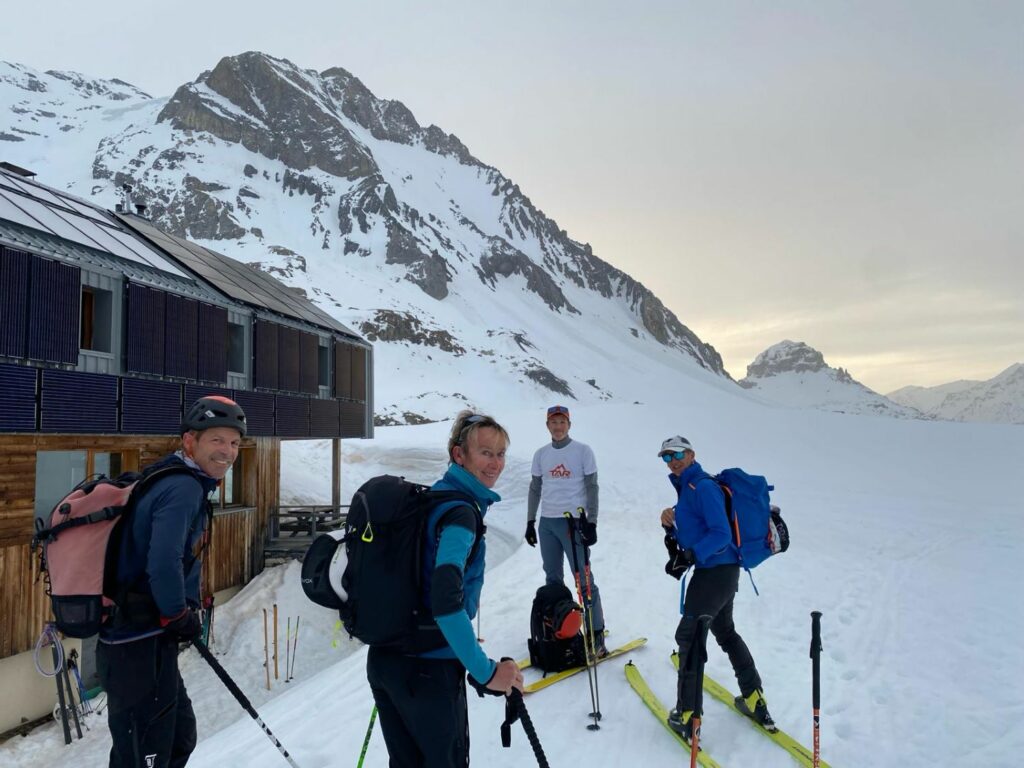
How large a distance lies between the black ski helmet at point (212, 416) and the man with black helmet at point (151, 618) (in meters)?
0.02

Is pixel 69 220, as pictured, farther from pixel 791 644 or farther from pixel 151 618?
pixel 791 644

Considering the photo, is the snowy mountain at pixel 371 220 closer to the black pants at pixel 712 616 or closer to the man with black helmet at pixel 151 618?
the black pants at pixel 712 616

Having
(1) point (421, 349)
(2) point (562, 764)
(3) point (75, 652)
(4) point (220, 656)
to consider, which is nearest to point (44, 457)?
(3) point (75, 652)

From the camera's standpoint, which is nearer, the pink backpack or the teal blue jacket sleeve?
the teal blue jacket sleeve

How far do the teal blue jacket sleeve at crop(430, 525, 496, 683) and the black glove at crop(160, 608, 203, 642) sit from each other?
168 cm

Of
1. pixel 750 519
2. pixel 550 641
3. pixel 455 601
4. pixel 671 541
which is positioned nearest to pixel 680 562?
pixel 671 541

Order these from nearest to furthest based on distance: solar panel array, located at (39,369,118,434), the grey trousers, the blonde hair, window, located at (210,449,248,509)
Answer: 1. the blonde hair
2. the grey trousers
3. solar panel array, located at (39,369,118,434)
4. window, located at (210,449,248,509)

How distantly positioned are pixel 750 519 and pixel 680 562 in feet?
2.09

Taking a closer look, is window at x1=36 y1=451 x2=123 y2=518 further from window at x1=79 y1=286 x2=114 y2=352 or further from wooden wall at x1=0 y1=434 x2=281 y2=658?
window at x1=79 y1=286 x2=114 y2=352

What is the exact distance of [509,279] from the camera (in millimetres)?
117500

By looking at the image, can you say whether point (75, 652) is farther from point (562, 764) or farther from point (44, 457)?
point (562, 764)

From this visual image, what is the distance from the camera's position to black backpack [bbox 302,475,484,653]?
8.72 ft

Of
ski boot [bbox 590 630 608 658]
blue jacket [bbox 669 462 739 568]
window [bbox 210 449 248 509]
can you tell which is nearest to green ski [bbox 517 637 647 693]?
ski boot [bbox 590 630 608 658]

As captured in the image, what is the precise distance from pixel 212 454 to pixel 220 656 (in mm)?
11875
